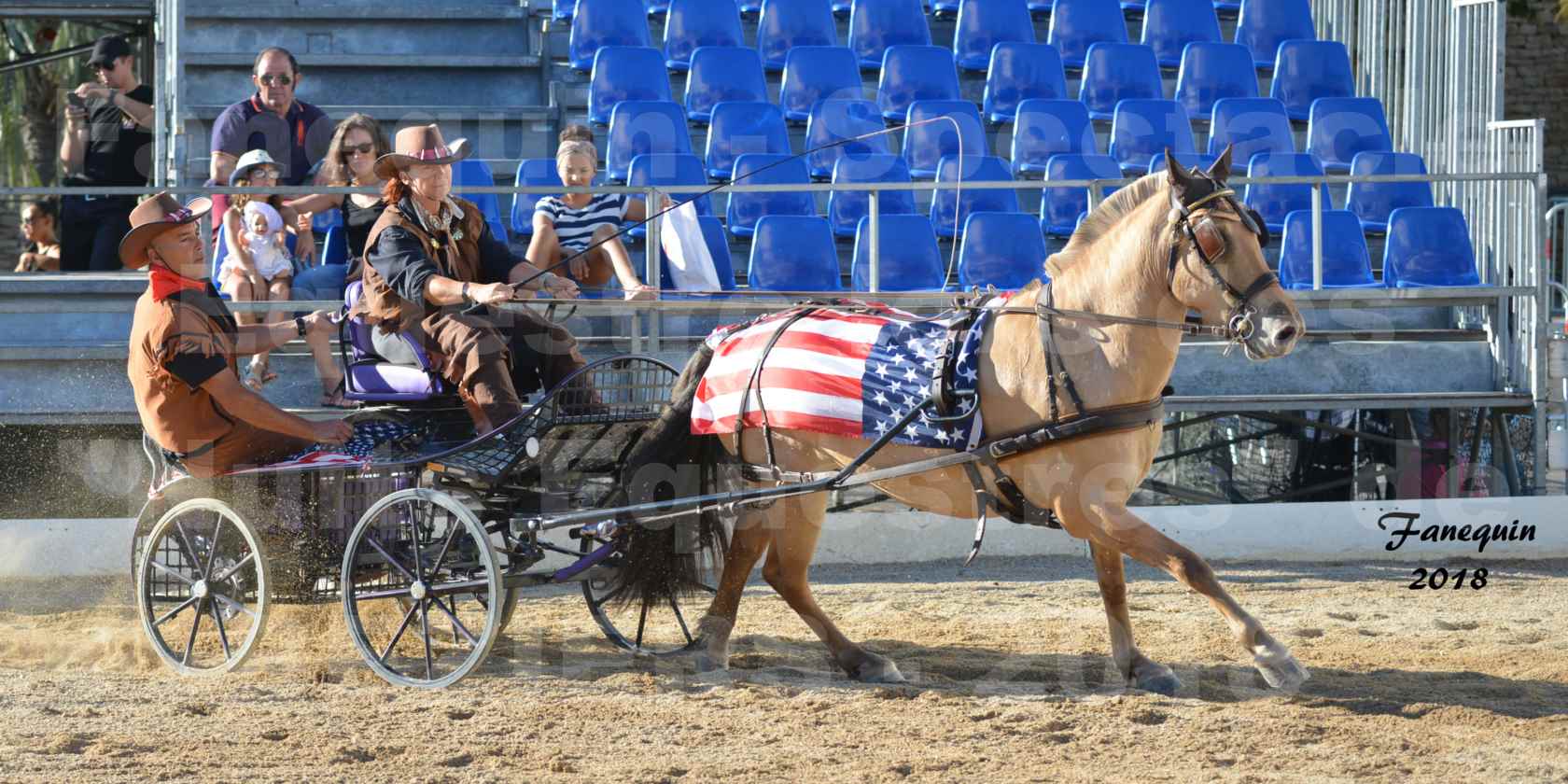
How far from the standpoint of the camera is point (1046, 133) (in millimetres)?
10109

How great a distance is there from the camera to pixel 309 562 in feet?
18.6

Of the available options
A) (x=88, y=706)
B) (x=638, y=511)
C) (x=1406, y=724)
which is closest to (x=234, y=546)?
(x=88, y=706)

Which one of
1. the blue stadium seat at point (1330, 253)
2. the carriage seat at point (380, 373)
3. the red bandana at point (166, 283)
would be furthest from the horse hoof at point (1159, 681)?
the blue stadium seat at point (1330, 253)

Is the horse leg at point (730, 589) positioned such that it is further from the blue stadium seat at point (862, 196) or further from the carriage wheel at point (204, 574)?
the blue stadium seat at point (862, 196)

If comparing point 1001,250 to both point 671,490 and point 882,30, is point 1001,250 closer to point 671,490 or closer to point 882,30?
point 882,30

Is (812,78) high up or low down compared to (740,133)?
up

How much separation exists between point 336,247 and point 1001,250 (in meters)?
3.61

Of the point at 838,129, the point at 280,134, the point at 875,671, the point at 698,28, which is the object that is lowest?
the point at 875,671

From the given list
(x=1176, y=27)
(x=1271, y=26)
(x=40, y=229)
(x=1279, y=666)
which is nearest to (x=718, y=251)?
(x=1279, y=666)

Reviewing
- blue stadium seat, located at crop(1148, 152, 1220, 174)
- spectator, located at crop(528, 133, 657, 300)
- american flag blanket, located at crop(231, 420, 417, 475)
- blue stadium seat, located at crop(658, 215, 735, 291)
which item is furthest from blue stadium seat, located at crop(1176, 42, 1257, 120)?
american flag blanket, located at crop(231, 420, 417, 475)

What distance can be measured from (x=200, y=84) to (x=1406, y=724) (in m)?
8.82

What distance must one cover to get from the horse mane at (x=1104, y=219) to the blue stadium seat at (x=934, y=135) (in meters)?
4.90

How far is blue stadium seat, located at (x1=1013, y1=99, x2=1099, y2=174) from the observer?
33.0 ft

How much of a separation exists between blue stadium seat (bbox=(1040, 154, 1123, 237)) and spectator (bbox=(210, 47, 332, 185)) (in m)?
4.24
